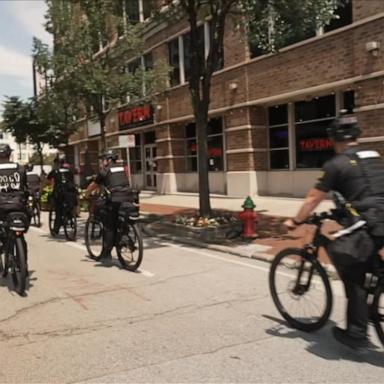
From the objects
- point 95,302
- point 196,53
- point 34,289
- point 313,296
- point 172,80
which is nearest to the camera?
point 313,296

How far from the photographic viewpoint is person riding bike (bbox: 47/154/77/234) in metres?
11.7

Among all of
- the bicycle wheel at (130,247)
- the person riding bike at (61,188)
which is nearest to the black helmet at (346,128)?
the bicycle wheel at (130,247)

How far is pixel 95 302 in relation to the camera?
6395 millimetres

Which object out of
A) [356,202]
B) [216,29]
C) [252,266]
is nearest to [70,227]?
[252,266]

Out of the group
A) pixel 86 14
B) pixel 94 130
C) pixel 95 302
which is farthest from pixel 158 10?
pixel 94 130

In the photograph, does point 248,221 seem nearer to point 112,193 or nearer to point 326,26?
point 112,193

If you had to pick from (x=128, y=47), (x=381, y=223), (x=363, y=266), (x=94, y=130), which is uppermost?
(x=128, y=47)

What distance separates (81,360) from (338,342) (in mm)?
2146

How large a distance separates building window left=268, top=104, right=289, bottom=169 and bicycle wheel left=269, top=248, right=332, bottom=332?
13.0 meters

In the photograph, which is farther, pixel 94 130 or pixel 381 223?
pixel 94 130

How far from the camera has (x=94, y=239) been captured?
9.37 m

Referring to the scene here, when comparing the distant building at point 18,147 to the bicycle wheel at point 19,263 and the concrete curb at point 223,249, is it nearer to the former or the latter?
the concrete curb at point 223,249

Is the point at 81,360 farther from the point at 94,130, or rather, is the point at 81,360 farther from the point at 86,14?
the point at 94,130

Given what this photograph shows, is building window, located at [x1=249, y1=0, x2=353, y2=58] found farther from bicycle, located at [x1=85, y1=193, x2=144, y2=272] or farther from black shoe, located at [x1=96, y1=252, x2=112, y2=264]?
black shoe, located at [x1=96, y1=252, x2=112, y2=264]
